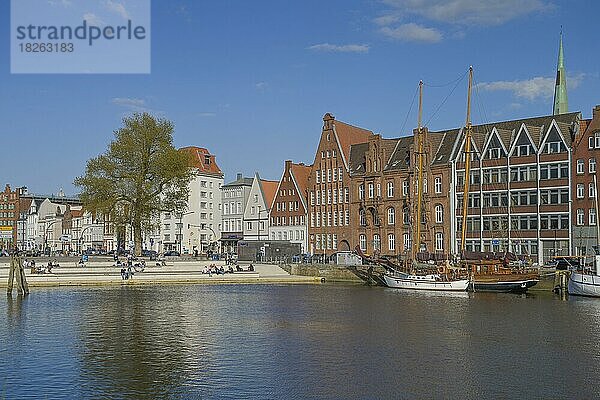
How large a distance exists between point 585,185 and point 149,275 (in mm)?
46605

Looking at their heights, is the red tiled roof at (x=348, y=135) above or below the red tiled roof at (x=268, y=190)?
above

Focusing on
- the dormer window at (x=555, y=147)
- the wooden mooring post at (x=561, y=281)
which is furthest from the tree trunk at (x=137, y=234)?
the dormer window at (x=555, y=147)

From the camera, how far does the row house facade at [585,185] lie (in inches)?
3187

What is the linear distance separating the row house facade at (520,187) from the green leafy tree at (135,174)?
33.1m

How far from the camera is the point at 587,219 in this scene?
268ft

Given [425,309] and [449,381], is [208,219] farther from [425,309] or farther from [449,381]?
[449,381]

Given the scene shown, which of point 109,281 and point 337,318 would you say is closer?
point 337,318

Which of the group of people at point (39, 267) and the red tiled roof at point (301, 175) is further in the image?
the red tiled roof at point (301, 175)

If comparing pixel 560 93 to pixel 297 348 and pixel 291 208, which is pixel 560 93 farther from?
pixel 297 348

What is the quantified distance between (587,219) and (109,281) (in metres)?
49.3

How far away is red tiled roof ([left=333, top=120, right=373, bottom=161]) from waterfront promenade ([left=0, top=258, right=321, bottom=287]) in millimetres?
25335

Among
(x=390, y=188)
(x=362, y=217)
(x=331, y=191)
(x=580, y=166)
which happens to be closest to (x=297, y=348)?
(x=580, y=166)

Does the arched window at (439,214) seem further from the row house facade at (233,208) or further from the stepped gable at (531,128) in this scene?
the row house facade at (233,208)

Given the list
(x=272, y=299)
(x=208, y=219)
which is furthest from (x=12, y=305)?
(x=208, y=219)
